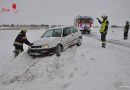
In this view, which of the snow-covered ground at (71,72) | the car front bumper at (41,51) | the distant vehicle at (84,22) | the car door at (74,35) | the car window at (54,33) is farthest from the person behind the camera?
the distant vehicle at (84,22)

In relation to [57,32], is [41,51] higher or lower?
lower

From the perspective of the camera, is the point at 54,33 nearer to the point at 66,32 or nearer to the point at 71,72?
the point at 66,32

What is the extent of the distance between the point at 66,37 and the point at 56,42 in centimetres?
119

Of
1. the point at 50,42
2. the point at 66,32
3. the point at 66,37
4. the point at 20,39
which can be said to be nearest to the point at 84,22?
the point at 66,32

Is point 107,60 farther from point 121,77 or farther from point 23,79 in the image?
point 23,79

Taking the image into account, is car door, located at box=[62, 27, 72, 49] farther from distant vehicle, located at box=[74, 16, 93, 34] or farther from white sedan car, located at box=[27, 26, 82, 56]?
distant vehicle, located at box=[74, 16, 93, 34]

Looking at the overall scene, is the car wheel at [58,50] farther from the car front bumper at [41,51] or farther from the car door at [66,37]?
the car door at [66,37]

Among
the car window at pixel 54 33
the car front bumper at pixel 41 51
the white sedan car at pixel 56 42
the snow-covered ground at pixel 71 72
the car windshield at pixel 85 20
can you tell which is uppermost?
the car windshield at pixel 85 20

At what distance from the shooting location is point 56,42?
11.1m

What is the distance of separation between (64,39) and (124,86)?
5237 millimetres

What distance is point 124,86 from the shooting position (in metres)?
7.40

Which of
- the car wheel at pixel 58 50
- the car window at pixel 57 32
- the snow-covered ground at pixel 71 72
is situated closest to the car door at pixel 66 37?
the car window at pixel 57 32

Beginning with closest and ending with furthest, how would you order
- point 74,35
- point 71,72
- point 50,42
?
point 71,72 < point 50,42 < point 74,35

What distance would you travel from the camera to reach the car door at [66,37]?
38.8 feet
